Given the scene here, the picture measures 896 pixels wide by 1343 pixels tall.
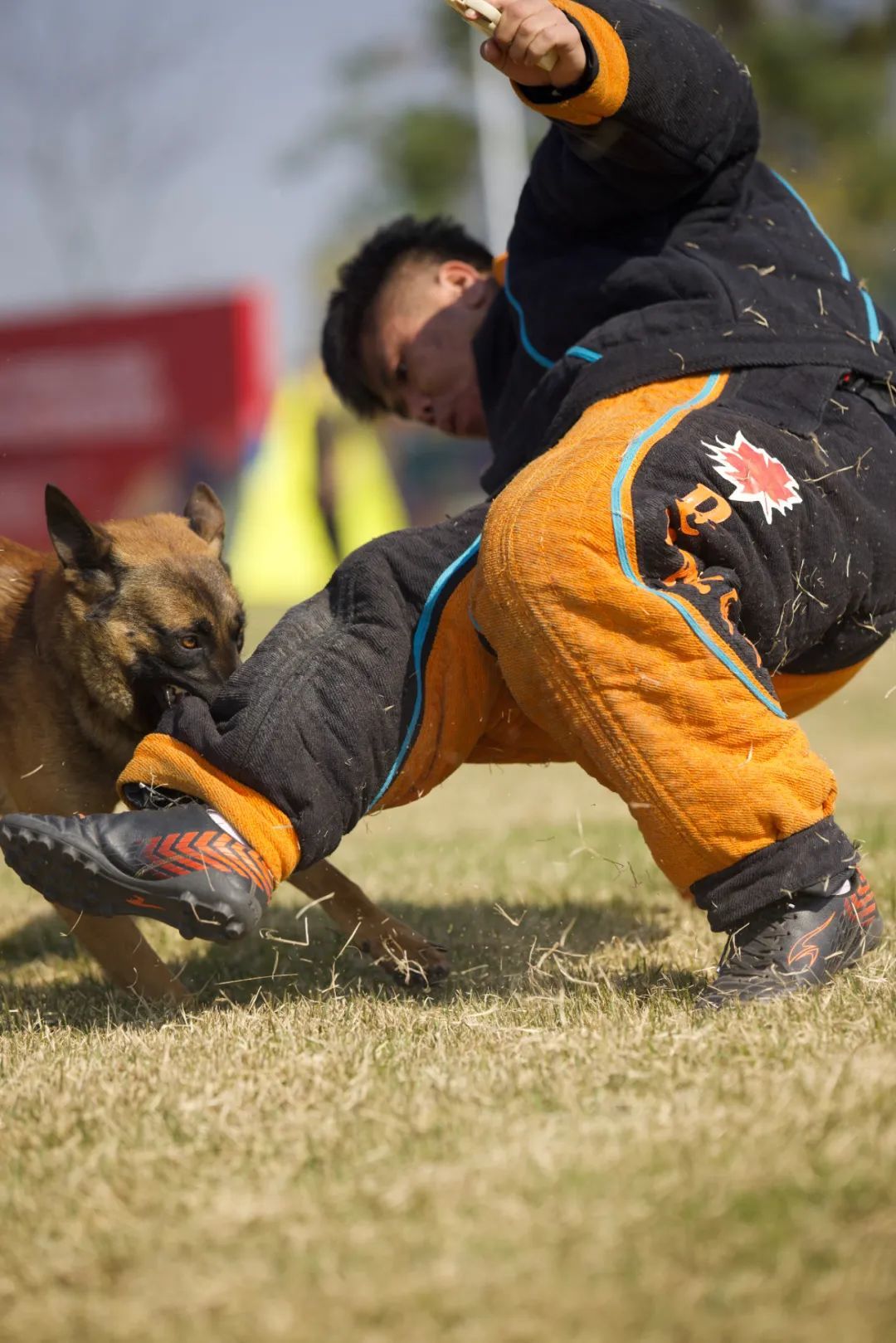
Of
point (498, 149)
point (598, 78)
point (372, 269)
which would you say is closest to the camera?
point (598, 78)

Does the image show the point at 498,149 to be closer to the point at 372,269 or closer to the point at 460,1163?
the point at 372,269

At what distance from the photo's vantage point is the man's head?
3562 millimetres

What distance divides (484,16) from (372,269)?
1243mm

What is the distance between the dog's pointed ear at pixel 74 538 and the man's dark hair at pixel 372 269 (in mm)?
957

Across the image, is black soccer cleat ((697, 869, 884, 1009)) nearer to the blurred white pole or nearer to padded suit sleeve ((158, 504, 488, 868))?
padded suit sleeve ((158, 504, 488, 868))

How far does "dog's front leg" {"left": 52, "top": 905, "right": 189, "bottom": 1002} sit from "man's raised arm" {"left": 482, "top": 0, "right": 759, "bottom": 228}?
5.99 ft

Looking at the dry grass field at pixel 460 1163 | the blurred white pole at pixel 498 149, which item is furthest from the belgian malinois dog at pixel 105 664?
the blurred white pole at pixel 498 149

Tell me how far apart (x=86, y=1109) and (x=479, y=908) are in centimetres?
182

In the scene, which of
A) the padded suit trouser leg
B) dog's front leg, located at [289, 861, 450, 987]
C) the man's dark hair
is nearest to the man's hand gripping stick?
the padded suit trouser leg

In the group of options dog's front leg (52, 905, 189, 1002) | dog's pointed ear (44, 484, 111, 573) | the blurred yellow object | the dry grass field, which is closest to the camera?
the dry grass field

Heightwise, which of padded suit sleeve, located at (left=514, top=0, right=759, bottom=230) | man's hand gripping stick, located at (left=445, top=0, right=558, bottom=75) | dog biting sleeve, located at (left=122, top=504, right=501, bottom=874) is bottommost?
dog biting sleeve, located at (left=122, top=504, right=501, bottom=874)

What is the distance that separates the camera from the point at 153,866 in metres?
2.26

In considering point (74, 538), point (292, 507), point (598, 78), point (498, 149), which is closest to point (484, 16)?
point (598, 78)

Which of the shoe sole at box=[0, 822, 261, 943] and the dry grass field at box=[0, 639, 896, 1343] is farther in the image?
the shoe sole at box=[0, 822, 261, 943]
